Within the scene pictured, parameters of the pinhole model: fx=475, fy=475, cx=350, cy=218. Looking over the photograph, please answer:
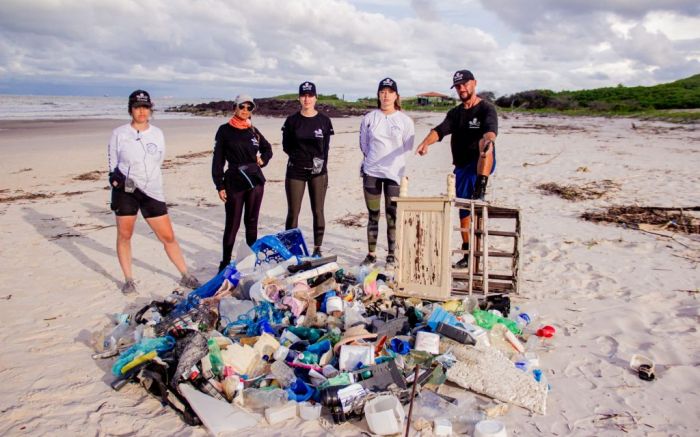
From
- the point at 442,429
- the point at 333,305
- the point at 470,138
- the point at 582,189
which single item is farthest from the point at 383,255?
the point at 582,189

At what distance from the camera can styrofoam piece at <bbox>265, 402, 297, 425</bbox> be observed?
303 centimetres

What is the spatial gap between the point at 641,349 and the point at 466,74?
118 inches

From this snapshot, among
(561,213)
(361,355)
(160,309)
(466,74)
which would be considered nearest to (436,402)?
(361,355)

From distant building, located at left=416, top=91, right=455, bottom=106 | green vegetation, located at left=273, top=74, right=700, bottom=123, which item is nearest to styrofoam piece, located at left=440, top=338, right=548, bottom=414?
green vegetation, located at left=273, top=74, right=700, bottom=123

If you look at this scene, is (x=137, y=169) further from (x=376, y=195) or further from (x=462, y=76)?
(x=462, y=76)

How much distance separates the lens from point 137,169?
186 inches

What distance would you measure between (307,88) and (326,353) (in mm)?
3170

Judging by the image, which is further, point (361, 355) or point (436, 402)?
point (361, 355)

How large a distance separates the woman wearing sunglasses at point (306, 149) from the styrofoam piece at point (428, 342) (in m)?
2.55

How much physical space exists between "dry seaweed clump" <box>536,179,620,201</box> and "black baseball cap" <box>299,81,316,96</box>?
5.77 metres

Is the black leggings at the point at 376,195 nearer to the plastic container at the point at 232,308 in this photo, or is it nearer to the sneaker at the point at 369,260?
the sneaker at the point at 369,260

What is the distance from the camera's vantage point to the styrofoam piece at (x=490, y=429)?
2.75 m

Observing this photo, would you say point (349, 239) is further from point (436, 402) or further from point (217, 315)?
point (436, 402)

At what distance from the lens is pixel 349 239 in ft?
23.3
